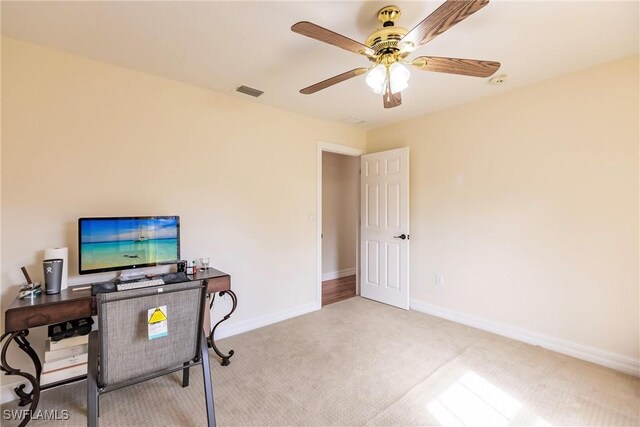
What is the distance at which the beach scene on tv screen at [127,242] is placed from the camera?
2148 mm

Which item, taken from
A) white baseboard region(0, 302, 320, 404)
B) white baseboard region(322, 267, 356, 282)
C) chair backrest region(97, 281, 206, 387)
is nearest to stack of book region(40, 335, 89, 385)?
chair backrest region(97, 281, 206, 387)

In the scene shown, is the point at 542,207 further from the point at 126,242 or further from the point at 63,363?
the point at 63,363

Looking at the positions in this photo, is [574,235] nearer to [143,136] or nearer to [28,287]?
[143,136]

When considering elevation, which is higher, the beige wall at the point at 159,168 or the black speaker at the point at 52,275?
the beige wall at the point at 159,168

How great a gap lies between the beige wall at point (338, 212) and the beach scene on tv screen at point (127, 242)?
3184mm

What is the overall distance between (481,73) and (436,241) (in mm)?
2093

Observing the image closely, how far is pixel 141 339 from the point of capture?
1511 mm

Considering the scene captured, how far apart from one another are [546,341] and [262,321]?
2.75 m

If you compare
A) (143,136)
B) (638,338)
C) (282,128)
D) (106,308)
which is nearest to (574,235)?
(638,338)

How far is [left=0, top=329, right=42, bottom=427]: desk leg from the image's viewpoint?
1735 millimetres

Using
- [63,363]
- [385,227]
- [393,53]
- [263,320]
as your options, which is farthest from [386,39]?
[63,363]

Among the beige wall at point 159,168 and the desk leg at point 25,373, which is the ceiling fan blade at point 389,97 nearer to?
the beige wall at point 159,168

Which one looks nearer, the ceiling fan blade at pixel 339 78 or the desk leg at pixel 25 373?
the desk leg at pixel 25 373

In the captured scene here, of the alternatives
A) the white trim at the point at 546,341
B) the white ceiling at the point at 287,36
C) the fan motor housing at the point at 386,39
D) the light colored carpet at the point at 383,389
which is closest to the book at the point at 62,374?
the light colored carpet at the point at 383,389
